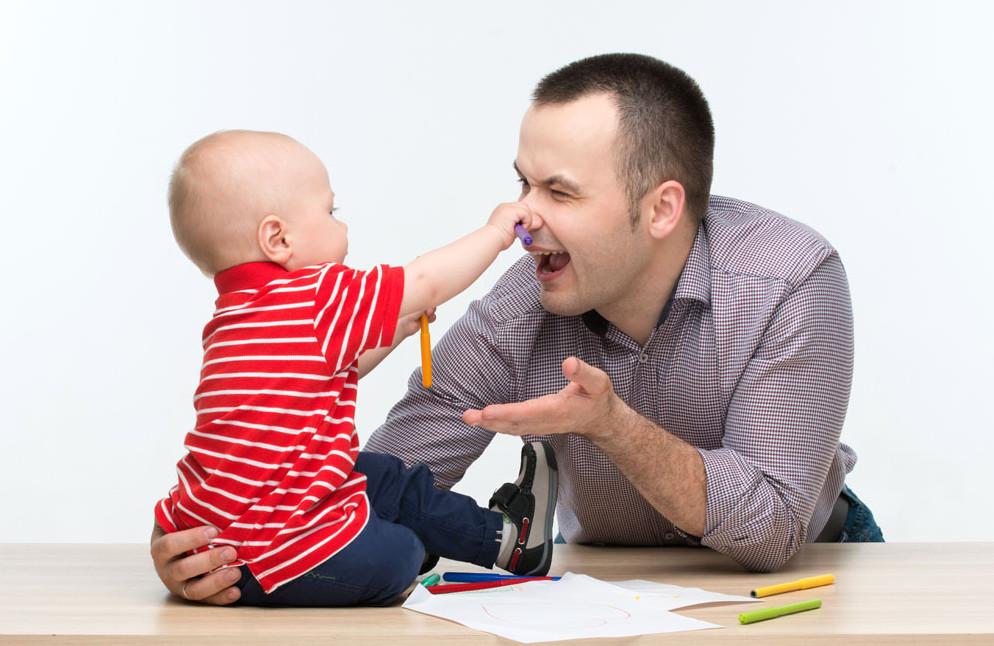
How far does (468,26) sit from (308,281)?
2.25m

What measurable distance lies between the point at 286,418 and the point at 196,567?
0.78 ft

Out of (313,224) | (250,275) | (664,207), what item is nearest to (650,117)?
(664,207)

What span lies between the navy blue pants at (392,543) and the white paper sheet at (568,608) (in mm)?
64

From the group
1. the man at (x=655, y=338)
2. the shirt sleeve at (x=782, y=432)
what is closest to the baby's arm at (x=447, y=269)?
the man at (x=655, y=338)

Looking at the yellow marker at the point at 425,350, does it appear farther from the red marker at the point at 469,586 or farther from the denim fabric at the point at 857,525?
the denim fabric at the point at 857,525

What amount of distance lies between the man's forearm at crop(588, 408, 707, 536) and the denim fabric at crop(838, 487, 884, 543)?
809 mm

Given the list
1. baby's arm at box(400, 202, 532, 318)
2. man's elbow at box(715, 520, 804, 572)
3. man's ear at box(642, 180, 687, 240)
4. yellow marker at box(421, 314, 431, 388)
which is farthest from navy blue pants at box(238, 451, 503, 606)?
man's ear at box(642, 180, 687, 240)

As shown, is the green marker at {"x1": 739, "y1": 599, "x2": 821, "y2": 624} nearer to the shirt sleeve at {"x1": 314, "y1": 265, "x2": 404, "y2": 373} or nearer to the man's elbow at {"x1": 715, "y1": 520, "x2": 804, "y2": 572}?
the man's elbow at {"x1": 715, "y1": 520, "x2": 804, "y2": 572}

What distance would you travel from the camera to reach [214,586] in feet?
5.57

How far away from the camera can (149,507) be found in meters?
3.85

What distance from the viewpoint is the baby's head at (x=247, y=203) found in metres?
1.75

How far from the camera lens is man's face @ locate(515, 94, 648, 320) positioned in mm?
2102

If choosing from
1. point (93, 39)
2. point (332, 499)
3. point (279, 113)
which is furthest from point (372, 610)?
point (93, 39)

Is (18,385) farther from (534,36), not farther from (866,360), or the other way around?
(866,360)
